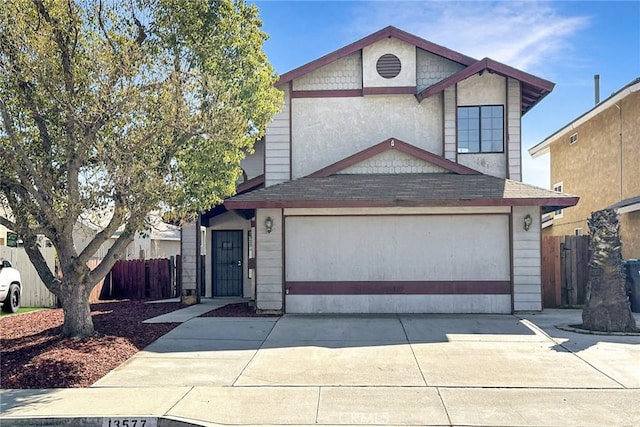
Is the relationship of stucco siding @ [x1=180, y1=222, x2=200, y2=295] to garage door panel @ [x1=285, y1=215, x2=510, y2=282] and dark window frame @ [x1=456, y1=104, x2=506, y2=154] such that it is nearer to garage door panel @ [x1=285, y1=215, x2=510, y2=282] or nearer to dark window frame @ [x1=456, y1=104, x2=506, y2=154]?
garage door panel @ [x1=285, y1=215, x2=510, y2=282]

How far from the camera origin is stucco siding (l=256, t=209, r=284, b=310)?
13547 millimetres

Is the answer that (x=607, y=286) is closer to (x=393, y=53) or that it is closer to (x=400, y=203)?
(x=400, y=203)

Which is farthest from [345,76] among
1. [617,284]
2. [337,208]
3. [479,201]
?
[617,284]

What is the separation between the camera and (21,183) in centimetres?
902

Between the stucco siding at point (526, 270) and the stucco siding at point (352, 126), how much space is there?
3.06 m

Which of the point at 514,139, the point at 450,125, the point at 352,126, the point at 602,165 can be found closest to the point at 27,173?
the point at 352,126

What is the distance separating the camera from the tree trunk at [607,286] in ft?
35.7

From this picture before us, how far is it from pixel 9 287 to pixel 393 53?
1169cm

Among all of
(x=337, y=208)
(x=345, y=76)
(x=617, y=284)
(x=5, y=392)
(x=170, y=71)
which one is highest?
(x=345, y=76)

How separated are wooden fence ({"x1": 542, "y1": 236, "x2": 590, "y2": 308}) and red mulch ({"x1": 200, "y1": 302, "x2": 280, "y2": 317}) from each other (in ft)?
23.6

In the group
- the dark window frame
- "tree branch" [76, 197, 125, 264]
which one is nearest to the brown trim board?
the dark window frame

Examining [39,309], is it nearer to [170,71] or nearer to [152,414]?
[170,71]

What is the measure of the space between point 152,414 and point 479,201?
339 inches

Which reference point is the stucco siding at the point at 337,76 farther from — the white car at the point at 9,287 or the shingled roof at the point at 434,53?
the white car at the point at 9,287
